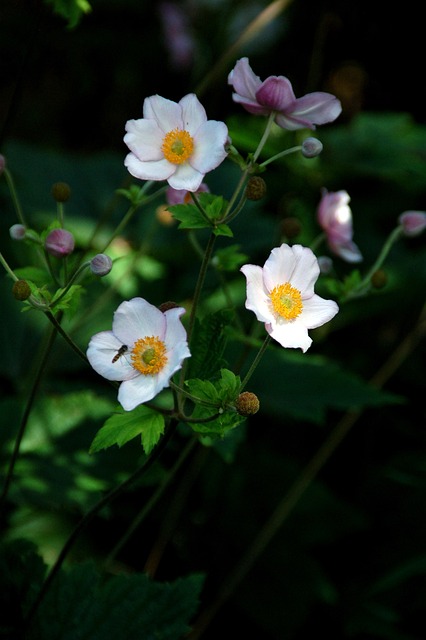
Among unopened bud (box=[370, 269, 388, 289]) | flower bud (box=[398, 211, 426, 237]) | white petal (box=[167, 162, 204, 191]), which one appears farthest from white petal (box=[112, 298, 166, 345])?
flower bud (box=[398, 211, 426, 237])

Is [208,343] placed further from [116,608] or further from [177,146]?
[116,608]

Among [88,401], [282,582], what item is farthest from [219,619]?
[88,401]

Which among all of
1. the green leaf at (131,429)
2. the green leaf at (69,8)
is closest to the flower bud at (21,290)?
the green leaf at (131,429)

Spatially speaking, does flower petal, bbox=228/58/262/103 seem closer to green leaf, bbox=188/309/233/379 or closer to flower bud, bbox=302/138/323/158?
flower bud, bbox=302/138/323/158

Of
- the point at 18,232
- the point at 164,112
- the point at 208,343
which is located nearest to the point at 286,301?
the point at 208,343

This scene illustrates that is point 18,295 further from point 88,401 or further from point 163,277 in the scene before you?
point 163,277

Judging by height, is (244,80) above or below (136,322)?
above
